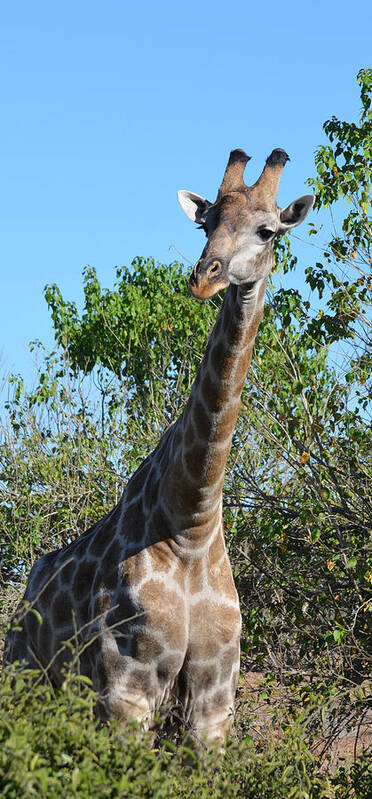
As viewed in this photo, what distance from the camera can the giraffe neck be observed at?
5359mm

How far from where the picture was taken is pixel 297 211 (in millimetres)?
5820

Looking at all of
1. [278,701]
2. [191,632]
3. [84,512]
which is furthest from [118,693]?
[84,512]

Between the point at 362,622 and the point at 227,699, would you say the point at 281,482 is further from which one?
the point at 227,699

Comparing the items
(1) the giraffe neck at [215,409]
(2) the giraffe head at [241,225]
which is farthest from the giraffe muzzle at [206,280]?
(1) the giraffe neck at [215,409]

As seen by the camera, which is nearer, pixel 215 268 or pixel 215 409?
pixel 215 268

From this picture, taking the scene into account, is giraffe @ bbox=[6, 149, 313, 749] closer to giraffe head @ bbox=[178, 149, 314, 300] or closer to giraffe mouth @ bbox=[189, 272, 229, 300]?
giraffe head @ bbox=[178, 149, 314, 300]

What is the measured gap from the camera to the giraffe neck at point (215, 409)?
211 inches

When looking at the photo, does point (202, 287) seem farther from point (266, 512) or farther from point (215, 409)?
point (266, 512)

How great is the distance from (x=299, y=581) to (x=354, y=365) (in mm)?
1972

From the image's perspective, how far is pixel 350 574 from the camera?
789cm

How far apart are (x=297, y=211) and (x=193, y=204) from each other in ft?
2.38

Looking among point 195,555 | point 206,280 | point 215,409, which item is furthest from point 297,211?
point 195,555

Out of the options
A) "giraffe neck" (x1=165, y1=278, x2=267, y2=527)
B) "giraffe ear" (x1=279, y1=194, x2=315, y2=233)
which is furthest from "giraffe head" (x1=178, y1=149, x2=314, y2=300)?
"giraffe neck" (x1=165, y1=278, x2=267, y2=527)

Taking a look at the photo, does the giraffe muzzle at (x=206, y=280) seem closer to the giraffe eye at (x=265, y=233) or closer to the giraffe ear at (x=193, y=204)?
the giraffe eye at (x=265, y=233)
